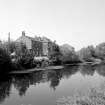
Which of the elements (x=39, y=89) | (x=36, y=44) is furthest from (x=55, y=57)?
(x=39, y=89)

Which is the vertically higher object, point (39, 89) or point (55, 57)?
point (55, 57)

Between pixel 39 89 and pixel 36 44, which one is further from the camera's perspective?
pixel 36 44

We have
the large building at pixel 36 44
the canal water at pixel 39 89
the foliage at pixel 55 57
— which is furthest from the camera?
the large building at pixel 36 44

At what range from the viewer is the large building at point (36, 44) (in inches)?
2169

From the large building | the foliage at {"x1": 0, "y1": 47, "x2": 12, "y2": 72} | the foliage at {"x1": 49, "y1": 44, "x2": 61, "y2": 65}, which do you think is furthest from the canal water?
the large building

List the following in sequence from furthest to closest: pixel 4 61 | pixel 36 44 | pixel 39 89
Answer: pixel 36 44 → pixel 4 61 → pixel 39 89

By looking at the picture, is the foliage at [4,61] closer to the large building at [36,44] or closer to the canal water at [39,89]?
the canal water at [39,89]

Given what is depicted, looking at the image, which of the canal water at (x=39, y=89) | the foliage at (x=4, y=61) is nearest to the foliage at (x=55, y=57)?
the foliage at (x=4, y=61)

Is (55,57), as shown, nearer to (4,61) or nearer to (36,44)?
(36,44)

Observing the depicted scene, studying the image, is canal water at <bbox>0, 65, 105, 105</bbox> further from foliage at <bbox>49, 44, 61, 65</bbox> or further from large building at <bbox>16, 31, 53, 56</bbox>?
large building at <bbox>16, 31, 53, 56</bbox>

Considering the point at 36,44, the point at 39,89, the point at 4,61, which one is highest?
the point at 36,44

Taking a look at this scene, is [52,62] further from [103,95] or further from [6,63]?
[103,95]

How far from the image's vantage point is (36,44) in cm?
5825

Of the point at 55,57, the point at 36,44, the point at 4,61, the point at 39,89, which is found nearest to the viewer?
the point at 39,89
